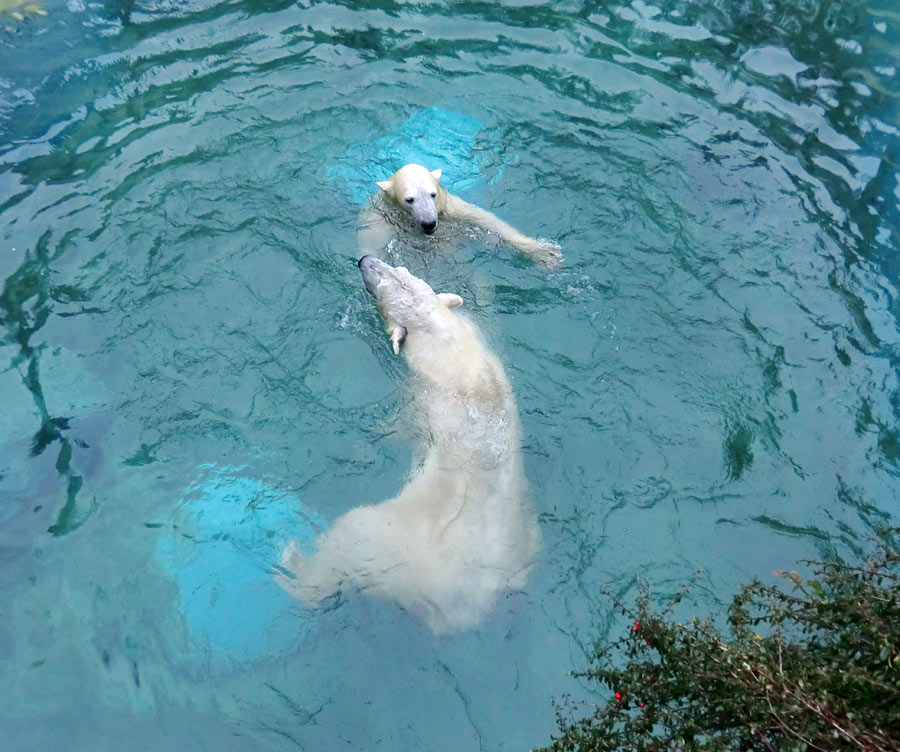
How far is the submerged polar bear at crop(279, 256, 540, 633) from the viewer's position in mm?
5930

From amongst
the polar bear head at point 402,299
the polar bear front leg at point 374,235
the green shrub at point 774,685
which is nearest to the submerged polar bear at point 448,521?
the polar bear head at point 402,299

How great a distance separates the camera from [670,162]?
9195 millimetres

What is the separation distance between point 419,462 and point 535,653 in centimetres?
183

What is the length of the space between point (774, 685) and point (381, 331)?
16.9 feet

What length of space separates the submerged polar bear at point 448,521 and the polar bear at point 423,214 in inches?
62.8

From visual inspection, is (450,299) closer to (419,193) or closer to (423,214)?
(423,214)

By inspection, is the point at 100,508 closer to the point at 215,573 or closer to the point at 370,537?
the point at 215,573

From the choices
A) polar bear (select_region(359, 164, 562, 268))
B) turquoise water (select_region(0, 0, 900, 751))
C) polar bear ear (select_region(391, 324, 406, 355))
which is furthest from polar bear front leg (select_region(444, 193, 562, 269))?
polar bear ear (select_region(391, 324, 406, 355))

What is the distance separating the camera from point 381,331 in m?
7.66

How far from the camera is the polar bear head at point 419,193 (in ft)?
26.9

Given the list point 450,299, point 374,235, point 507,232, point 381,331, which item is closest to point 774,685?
point 450,299

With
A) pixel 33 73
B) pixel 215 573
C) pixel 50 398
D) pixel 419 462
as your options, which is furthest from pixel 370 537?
pixel 33 73

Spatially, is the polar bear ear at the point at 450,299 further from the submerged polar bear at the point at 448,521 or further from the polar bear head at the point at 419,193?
the polar bear head at the point at 419,193

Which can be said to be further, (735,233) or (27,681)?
(735,233)
